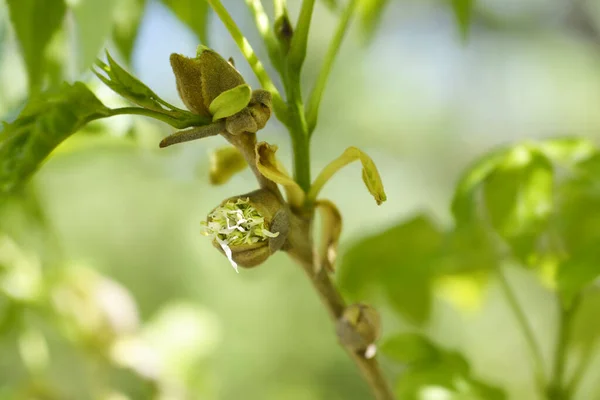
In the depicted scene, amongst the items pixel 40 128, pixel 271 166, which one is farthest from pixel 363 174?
pixel 40 128

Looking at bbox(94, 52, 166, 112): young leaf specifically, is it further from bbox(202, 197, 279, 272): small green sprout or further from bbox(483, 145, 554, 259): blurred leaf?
bbox(483, 145, 554, 259): blurred leaf

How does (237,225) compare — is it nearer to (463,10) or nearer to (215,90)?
(215,90)

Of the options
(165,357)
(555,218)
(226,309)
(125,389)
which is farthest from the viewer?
(226,309)

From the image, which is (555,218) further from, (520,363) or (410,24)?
(410,24)

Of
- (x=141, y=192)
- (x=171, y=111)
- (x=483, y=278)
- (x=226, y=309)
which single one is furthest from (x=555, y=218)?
(x=141, y=192)

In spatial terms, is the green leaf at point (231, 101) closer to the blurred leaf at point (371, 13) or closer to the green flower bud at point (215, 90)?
the green flower bud at point (215, 90)

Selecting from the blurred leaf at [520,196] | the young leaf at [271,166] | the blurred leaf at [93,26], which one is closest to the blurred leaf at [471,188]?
the blurred leaf at [520,196]
